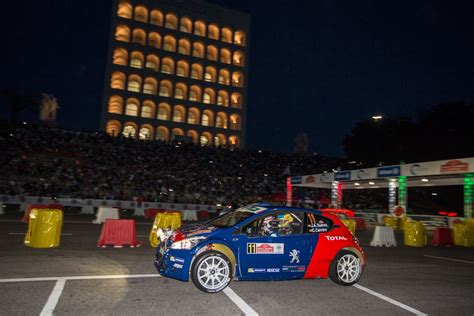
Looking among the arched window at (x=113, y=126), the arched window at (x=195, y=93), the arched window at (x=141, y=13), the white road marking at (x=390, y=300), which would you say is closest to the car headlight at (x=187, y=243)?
the white road marking at (x=390, y=300)

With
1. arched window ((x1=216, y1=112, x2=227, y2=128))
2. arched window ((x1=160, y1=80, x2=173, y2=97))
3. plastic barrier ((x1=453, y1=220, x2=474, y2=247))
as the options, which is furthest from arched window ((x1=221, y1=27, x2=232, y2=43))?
plastic barrier ((x1=453, y1=220, x2=474, y2=247))

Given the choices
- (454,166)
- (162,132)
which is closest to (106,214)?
(454,166)

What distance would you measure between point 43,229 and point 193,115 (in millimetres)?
64513

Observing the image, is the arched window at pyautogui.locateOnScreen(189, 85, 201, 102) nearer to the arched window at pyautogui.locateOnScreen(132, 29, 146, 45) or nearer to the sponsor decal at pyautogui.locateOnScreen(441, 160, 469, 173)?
the arched window at pyautogui.locateOnScreen(132, 29, 146, 45)

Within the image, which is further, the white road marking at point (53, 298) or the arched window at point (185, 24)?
the arched window at point (185, 24)

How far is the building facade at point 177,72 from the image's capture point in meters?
68.4

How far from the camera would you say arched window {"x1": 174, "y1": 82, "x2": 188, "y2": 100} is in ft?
239

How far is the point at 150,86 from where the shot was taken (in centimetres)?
7112

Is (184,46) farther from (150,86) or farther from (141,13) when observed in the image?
(150,86)

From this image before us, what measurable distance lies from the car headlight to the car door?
0.69 m

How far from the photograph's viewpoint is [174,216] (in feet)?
40.2

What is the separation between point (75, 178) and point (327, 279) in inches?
1070

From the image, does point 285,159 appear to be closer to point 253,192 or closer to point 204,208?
point 253,192

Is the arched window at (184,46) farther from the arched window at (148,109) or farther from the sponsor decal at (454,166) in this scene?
the sponsor decal at (454,166)
